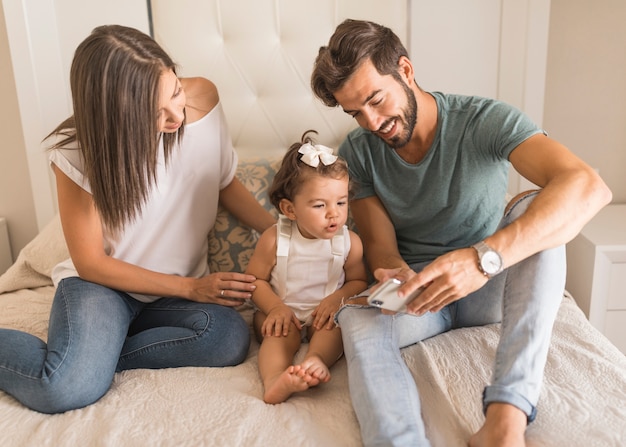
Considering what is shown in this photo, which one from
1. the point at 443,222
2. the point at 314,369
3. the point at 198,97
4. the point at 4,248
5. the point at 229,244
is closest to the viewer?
the point at 314,369

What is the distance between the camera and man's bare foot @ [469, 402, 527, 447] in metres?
1.00

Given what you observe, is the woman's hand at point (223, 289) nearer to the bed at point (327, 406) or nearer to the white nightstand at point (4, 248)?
the bed at point (327, 406)

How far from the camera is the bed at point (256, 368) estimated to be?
1104 millimetres

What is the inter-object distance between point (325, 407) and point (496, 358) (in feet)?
1.18

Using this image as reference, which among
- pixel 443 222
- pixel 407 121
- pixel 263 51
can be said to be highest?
pixel 263 51

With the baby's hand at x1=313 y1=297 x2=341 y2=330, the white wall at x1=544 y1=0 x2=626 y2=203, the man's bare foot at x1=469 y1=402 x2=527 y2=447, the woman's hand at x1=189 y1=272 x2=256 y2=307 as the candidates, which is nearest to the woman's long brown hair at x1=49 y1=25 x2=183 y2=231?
the woman's hand at x1=189 y1=272 x2=256 y2=307

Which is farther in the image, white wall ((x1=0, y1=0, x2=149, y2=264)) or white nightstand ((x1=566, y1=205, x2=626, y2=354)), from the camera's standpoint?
white wall ((x1=0, y1=0, x2=149, y2=264))

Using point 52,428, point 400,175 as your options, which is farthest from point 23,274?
point 400,175

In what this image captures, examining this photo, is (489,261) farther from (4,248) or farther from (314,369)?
(4,248)

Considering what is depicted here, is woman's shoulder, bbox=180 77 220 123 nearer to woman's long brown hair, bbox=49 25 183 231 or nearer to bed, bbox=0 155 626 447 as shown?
woman's long brown hair, bbox=49 25 183 231

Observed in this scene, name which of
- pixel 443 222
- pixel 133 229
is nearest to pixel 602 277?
pixel 443 222

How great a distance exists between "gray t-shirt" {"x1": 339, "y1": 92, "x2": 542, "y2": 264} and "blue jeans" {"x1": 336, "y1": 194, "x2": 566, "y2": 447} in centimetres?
23

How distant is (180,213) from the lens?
5.23 ft

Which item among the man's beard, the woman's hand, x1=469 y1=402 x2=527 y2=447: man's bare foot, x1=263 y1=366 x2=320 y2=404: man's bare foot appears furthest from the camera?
the woman's hand
